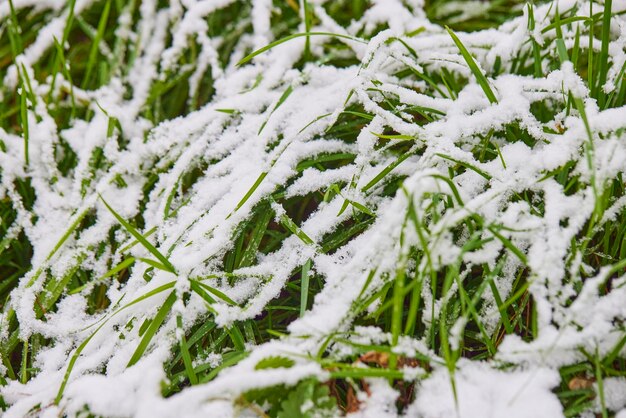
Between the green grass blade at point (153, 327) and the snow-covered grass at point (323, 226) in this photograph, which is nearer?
the snow-covered grass at point (323, 226)

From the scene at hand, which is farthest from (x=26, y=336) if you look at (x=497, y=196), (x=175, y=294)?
(x=497, y=196)

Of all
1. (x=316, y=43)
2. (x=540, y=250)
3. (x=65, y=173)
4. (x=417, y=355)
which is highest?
(x=316, y=43)

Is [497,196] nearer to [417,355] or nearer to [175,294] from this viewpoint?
[417,355]

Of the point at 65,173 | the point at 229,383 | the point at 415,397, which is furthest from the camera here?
the point at 65,173

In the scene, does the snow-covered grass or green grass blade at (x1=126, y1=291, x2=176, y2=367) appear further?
green grass blade at (x1=126, y1=291, x2=176, y2=367)

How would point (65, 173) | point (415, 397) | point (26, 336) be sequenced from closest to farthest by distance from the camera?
point (415, 397) → point (26, 336) → point (65, 173)

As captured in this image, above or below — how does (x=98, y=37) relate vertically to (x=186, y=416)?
above

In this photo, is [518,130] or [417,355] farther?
[518,130]
